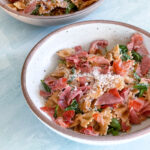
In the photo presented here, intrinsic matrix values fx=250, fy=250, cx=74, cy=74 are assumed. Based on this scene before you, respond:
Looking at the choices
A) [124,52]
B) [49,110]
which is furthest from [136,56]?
[49,110]

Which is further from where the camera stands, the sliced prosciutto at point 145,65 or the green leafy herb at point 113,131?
the sliced prosciutto at point 145,65

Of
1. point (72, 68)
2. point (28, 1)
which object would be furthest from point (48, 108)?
point (28, 1)

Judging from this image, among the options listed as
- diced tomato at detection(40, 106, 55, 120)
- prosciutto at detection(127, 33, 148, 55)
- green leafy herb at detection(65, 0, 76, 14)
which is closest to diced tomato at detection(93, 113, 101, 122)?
diced tomato at detection(40, 106, 55, 120)

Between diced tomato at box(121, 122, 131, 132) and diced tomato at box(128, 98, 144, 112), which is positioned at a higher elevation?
diced tomato at box(128, 98, 144, 112)

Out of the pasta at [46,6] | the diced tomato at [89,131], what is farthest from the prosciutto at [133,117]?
the pasta at [46,6]

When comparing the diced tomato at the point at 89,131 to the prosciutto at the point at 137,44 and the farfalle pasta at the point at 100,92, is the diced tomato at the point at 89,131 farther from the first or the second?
the prosciutto at the point at 137,44

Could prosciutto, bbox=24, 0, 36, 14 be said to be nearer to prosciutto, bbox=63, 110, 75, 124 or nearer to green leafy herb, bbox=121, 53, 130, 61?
green leafy herb, bbox=121, 53, 130, 61

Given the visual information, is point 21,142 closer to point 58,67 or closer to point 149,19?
point 58,67

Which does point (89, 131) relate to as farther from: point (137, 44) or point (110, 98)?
point (137, 44)
